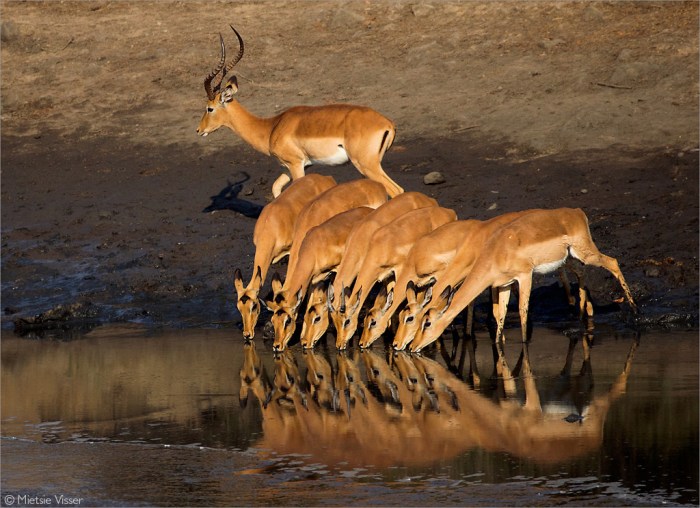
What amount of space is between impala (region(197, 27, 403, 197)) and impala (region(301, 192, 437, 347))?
4.57ft

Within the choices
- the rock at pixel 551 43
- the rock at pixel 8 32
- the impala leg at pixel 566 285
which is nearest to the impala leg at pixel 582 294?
the impala leg at pixel 566 285

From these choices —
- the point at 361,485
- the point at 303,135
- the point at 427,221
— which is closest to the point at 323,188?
the point at 303,135

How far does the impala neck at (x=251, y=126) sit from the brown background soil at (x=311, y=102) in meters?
0.79

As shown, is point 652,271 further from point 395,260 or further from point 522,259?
point 395,260

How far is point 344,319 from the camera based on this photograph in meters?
12.2

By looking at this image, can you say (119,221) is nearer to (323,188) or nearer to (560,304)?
(323,188)

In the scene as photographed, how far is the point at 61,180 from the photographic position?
18.6 m

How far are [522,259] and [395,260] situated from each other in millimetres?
1283

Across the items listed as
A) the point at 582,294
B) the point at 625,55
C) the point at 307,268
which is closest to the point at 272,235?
the point at 307,268

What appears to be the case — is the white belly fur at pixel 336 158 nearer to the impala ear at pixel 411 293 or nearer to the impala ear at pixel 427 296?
the impala ear at pixel 427 296

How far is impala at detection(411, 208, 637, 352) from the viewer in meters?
11.8

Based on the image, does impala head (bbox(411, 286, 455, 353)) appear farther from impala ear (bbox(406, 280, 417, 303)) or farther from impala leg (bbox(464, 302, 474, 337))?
impala leg (bbox(464, 302, 474, 337))

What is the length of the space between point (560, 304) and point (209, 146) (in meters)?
7.08

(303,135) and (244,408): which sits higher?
(303,135)
